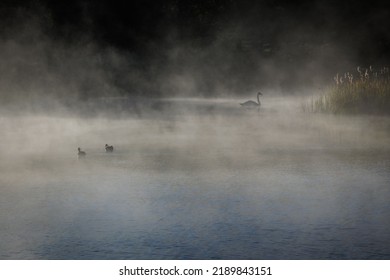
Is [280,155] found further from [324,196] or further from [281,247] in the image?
[281,247]

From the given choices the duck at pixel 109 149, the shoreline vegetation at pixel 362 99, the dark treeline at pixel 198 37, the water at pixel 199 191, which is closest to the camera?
the water at pixel 199 191

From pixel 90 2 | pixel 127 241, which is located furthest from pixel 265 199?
pixel 90 2

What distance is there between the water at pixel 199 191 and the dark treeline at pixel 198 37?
5.06 meters

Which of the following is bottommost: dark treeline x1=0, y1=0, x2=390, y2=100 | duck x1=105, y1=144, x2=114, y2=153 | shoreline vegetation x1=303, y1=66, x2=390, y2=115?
duck x1=105, y1=144, x2=114, y2=153

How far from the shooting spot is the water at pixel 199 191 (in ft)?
14.3

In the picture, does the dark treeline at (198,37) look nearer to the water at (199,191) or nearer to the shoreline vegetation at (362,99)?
the shoreline vegetation at (362,99)

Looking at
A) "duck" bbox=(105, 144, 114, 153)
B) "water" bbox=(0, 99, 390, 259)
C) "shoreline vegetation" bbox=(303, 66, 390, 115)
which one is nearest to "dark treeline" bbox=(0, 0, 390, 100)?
"shoreline vegetation" bbox=(303, 66, 390, 115)

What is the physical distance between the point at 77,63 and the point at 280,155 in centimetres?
929

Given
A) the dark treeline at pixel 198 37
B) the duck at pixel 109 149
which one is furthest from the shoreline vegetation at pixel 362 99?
the duck at pixel 109 149

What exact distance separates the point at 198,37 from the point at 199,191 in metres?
11.1

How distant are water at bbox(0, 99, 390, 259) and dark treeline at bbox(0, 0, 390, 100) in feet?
16.6

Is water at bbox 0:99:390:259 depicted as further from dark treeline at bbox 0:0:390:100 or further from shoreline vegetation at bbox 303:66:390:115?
dark treeline at bbox 0:0:390:100

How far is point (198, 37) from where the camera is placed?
649 inches

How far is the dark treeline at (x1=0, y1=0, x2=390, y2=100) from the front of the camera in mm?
14336
